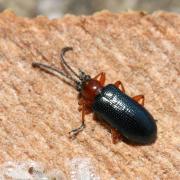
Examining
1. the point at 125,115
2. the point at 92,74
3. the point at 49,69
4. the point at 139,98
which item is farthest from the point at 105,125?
the point at 49,69

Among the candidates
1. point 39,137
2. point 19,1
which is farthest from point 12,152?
point 19,1

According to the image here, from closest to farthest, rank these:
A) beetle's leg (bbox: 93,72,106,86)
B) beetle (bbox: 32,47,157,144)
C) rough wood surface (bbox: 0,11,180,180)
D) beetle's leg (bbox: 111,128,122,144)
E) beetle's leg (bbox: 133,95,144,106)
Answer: rough wood surface (bbox: 0,11,180,180)
beetle's leg (bbox: 111,128,122,144)
beetle (bbox: 32,47,157,144)
beetle's leg (bbox: 133,95,144,106)
beetle's leg (bbox: 93,72,106,86)

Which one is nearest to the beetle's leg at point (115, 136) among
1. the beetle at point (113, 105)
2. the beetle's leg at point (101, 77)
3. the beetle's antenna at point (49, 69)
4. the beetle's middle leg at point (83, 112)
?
the beetle at point (113, 105)

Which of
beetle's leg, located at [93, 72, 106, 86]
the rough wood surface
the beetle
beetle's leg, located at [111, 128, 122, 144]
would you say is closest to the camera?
the rough wood surface

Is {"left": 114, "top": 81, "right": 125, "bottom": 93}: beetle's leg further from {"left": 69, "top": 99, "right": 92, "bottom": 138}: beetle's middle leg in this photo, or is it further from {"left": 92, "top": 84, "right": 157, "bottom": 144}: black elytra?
{"left": 69, "top": 99, "right": 92, "bottom": 138}: beetle's middle leg

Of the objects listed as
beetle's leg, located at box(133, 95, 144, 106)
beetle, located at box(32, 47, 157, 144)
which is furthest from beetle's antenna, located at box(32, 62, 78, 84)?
beetle's leg, located at box(133, 95, 144, 106)

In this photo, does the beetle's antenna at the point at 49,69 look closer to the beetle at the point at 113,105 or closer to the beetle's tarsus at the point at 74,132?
the beetle at the point at 113,105

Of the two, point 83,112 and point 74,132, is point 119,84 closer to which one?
point 83,112
